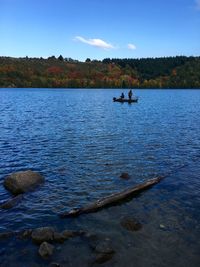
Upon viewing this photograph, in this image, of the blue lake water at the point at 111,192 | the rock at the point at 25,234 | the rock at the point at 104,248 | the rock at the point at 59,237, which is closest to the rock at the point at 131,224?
the blue lake water at the point at 111,192

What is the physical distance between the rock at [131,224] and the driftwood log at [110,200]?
71.5 inches

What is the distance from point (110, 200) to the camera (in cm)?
1703

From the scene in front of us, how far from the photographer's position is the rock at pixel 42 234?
13.1 metres

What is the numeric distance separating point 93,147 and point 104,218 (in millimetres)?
16347

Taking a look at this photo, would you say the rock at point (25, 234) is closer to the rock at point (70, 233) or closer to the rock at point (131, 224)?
the rock at point (70, 233)

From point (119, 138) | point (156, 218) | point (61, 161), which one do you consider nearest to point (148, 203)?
point (156, 218)

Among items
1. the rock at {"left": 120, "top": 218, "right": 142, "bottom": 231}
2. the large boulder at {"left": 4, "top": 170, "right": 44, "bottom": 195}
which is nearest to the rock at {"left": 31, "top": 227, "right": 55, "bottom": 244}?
the rock at {"left": 120, "top": 218, "right": 142, "bottom": 231}

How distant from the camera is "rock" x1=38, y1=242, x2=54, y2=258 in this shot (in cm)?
1207

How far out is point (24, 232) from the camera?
1401 centimetres

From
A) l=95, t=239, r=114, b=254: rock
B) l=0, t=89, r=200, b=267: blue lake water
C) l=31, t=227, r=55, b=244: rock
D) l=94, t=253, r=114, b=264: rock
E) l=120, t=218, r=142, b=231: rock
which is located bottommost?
l=0, t=89, r=200, b=267: blue lake water

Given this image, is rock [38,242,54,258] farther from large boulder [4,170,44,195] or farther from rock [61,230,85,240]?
large boulder [4,170,44,195]

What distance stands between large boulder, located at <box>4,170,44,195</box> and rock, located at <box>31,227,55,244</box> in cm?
578

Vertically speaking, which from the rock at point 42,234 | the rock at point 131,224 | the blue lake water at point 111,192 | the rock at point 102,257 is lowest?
the blue lake water at point 111,192

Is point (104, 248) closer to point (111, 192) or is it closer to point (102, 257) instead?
point (102, 257)
